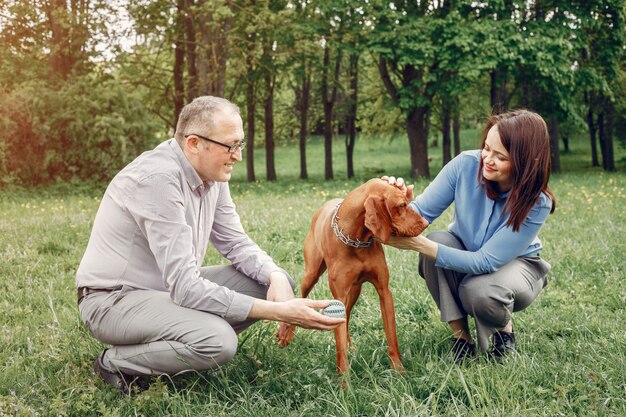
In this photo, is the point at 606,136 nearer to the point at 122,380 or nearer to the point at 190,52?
the point at 190,52

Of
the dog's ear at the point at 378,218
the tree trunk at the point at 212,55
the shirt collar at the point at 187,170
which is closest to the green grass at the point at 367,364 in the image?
the dog's ear at the point at 378,218

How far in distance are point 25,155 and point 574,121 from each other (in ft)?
58.7

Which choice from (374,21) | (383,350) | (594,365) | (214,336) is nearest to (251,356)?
(214,336)

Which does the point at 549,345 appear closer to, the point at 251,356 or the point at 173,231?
the point at 251,356

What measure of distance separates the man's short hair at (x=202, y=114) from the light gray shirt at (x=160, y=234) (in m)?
0.19

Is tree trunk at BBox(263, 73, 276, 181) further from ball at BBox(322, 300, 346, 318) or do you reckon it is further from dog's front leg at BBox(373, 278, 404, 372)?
ball at BBox(322, 300, 346, 318)

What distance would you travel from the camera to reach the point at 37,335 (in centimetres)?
437

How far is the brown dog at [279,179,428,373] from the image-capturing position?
132 inches

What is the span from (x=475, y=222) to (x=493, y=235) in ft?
0.71

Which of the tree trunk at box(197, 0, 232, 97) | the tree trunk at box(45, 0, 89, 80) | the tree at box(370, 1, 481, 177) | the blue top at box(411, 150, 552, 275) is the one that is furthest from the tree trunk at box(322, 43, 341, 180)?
the blue top at box(411, 150, 552, 275)

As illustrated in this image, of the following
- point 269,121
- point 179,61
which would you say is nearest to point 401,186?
point 179,61

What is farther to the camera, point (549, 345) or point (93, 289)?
point (549, 345)

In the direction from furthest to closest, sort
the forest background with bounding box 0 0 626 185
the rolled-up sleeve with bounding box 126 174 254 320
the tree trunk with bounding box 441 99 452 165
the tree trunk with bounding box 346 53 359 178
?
the tree trunk with bounding box 346 53 359 178, the tree trunk with bounding box 441 99 452 165, the forest background with bounding box 0 0 626 185, the rolled-up sleeve with bounding box 126 174 254 320

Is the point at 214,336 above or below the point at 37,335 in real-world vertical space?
above
